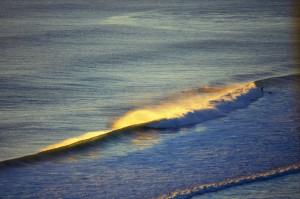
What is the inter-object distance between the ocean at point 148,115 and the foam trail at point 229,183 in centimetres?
1

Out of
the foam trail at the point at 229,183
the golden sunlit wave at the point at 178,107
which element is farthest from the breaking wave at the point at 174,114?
the foam trail at the point at 229,183

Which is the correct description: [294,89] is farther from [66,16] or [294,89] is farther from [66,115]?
[66,16]

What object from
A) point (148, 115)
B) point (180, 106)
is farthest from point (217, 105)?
point (148, 115)

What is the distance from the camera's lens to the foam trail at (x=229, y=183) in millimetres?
6281

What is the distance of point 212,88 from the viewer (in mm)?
12117

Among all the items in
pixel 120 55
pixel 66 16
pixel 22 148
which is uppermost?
pixel 66 16

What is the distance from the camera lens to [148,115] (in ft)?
32.4

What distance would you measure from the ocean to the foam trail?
0.6 inches

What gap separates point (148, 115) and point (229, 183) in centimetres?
350

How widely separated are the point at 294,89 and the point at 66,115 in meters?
5.86

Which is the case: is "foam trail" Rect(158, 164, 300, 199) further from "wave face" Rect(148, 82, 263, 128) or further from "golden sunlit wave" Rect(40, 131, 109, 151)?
"wave face" Rect(148, 82, 263, 128)

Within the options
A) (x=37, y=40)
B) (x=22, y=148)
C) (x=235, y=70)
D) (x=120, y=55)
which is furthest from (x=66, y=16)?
(x=22, y=148)

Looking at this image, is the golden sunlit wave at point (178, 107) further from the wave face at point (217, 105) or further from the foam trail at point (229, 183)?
the foam trail at point (229, 183)

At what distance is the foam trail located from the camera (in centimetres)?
628
